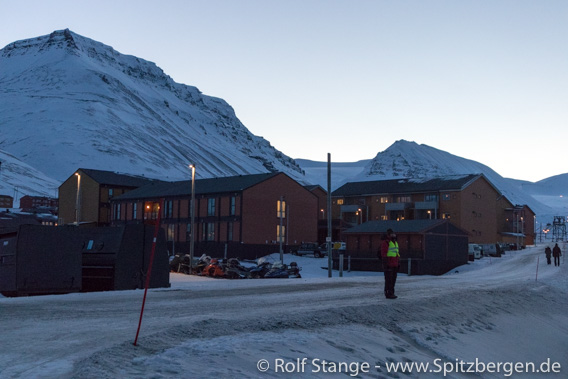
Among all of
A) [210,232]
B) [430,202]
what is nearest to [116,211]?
[210,232]

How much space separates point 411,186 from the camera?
4131 inches

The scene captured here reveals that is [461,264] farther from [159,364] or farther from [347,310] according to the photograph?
[159,364]

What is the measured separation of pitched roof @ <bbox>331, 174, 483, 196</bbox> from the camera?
98.5 meters

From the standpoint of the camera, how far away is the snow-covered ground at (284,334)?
9891 millimetres

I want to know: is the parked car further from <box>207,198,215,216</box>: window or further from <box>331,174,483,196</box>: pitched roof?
<box>331,174,483,196</box>: pitched roof

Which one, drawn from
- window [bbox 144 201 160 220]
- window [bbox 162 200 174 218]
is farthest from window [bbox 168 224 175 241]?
window [bbox 144 201 160 220]

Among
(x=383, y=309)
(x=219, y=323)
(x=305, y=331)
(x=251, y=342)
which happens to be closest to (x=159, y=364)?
(x=251, y=342)

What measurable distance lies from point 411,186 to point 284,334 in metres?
94.7

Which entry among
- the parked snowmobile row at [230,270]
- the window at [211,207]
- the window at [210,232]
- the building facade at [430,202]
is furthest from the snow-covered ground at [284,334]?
the building facade at [430,202]

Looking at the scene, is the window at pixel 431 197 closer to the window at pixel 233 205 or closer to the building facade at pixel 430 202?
the building facade at pixel 430 202

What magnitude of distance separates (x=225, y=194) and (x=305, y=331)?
64.7 meters

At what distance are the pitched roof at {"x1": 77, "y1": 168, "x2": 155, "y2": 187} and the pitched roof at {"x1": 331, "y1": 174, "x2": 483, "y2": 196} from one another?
35.4 meters

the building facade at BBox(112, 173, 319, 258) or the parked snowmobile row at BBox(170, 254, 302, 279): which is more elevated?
the building facade at BBox(112, 173, 319, 258)

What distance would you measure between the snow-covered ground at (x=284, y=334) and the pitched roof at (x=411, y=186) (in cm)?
7384
